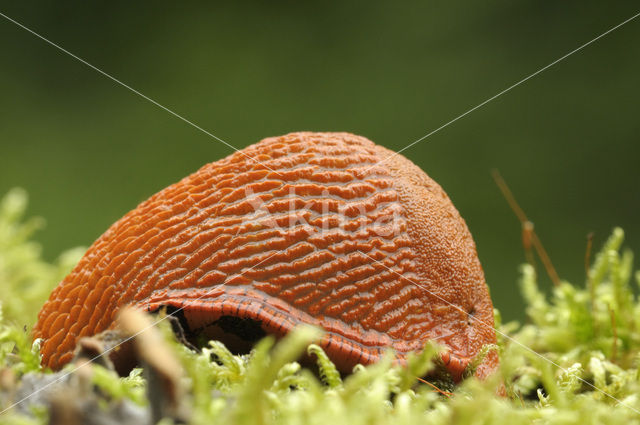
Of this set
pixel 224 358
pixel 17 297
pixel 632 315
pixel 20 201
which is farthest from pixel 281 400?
pixel 20 201

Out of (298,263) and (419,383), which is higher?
(298,263)

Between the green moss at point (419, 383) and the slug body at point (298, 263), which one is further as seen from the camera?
the slug body at point (298, 263)

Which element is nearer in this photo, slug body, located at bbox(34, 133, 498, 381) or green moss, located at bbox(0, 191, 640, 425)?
green moss, located at bbox(0, 191, 640, 425)

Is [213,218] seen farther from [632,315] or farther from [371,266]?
[632,315]
